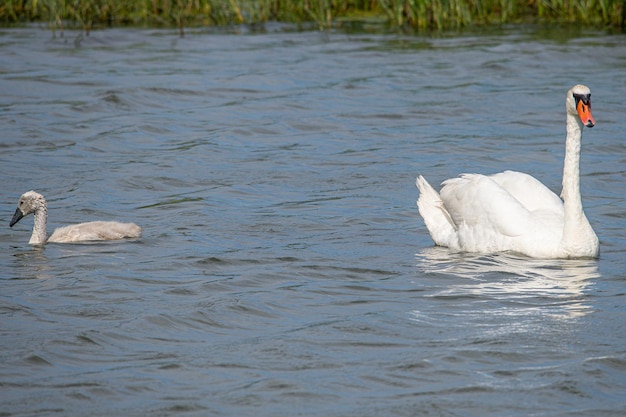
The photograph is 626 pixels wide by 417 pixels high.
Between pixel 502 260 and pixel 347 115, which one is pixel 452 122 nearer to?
pixel 347 115

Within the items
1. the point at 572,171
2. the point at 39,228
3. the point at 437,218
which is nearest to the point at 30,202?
the point at 39,228

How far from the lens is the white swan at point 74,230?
30.5ft

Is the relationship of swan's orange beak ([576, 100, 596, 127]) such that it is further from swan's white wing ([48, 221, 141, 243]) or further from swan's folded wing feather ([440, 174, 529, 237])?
swan's white wing ([48, 221, 141, 243])

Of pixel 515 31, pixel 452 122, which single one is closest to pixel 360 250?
pixel 452 122

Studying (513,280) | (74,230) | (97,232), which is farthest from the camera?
(74,230)

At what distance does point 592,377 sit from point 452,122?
8.73 metres

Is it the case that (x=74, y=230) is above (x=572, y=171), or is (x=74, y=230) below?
below

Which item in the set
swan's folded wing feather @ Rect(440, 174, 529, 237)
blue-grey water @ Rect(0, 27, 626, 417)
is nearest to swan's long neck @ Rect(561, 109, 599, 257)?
blue-grey water @ Rect(0, 27, 626, 417)

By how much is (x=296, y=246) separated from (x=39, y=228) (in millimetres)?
2107

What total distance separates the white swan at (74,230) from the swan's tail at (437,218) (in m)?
2.33

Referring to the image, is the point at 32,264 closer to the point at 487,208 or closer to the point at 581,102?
the point at 487,208

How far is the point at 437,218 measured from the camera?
31.4 ft

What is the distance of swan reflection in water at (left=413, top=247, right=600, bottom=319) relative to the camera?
24.3ft

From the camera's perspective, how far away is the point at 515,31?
21547 mm
